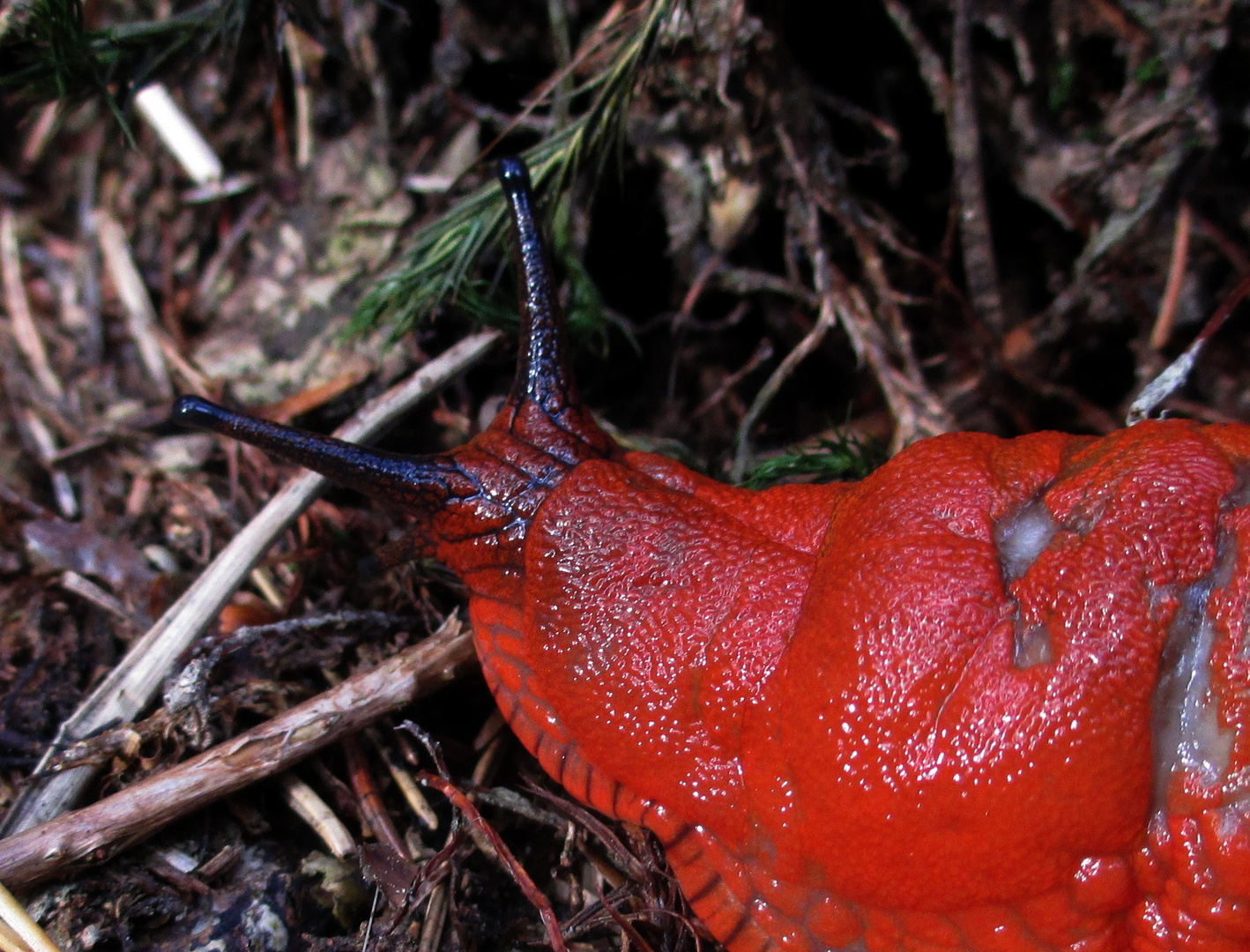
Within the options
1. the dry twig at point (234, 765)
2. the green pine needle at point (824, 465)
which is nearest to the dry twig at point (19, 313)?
the dry twig at point (234, 765)

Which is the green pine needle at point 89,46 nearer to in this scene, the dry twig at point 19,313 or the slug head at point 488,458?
the slug head at point 488,458

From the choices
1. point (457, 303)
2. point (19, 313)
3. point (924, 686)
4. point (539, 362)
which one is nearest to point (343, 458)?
point (539, 362)

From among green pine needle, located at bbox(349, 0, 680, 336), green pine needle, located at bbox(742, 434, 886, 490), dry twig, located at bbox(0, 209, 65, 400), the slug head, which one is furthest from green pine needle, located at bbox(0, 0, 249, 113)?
green pine needle, located at bbox(742, 434, 886, 490)

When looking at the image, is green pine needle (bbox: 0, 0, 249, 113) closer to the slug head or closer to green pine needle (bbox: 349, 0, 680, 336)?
green pine needle (bbox: 349, 0, 680, 336)

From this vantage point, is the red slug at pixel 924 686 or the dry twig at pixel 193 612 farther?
the dry twig at pixel 193 612

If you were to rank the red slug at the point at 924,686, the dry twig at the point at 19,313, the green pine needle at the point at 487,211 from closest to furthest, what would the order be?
the red slug at the point at 924,686
the green pine needle at the point at 487,211
the dry twig at the point at 19,313

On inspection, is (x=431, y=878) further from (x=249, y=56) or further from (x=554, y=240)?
(x=249, y=56)

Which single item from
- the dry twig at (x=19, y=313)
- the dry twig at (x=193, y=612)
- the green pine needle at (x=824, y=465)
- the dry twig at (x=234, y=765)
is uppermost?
the dry twig at (x=19, y=313)

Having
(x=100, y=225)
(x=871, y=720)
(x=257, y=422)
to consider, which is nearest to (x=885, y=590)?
(x=871, y=720)
